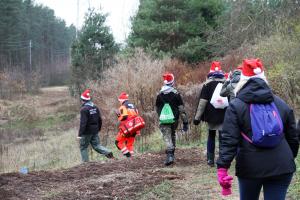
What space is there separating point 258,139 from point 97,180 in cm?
498

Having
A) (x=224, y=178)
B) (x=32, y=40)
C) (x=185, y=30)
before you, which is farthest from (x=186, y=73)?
(x=32, y=40)

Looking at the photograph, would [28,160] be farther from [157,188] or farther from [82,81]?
[82,81]

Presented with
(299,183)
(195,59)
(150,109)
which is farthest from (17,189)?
(195,59)

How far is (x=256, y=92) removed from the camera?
4383mm

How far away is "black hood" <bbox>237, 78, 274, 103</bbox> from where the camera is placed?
4.37 metres

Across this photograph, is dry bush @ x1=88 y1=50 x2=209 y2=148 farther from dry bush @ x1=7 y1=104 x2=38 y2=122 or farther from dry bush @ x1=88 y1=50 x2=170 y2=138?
dry bush @ x1=7 y1=104 x2=38 y2=122

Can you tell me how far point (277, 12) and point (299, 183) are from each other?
11.8 meters

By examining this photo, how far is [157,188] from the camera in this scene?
25.6 feet

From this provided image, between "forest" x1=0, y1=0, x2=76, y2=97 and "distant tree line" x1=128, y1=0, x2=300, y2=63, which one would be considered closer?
"distant tree line" x1=128, y1=0, x2=300, y2=63

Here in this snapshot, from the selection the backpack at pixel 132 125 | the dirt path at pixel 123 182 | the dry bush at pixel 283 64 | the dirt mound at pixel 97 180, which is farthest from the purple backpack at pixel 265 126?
the dry bush at pixel 283 64

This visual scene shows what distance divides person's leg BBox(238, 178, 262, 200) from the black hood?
71 cm

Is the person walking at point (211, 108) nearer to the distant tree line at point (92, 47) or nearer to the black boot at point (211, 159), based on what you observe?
the black boot at point (211, 159)

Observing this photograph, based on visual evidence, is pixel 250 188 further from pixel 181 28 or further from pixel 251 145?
pixel 181 28

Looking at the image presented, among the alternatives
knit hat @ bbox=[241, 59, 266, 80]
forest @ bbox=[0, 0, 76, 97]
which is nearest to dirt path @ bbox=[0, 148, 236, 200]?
knit hat @ bbox=[241, 59, 266, 80]
